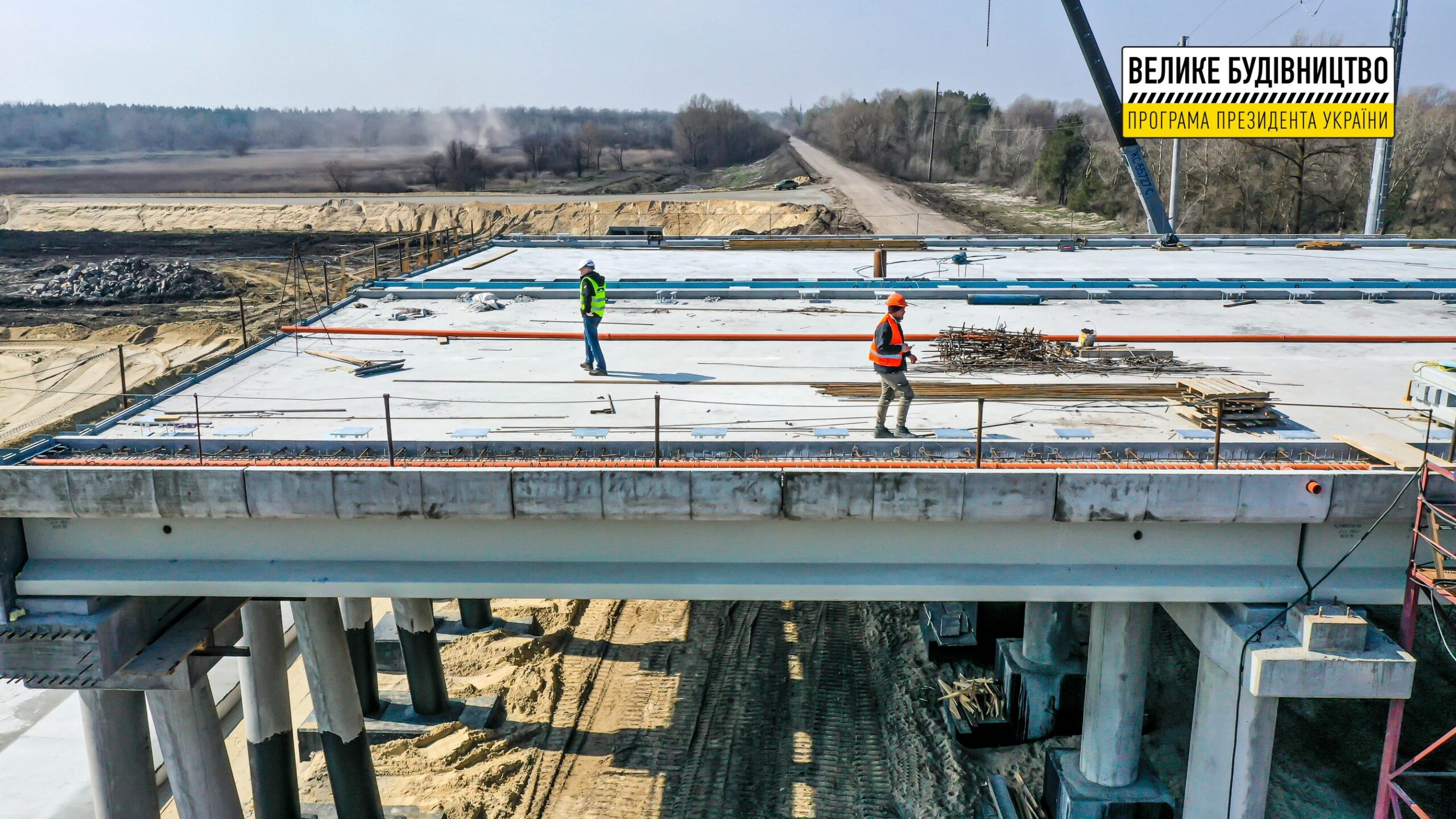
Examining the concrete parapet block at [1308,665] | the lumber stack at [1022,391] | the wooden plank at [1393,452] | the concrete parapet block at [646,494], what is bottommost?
the concrete parapet block at [1308,665]

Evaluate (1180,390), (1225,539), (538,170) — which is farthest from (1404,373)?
(538,170)

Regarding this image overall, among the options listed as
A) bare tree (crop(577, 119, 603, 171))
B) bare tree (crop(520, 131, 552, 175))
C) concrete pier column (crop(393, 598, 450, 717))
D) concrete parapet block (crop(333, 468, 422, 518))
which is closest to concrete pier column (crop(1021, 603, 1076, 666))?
concrete pier column (crop(393, 598, 450, 717))

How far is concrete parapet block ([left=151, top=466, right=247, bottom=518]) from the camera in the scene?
11438 mm

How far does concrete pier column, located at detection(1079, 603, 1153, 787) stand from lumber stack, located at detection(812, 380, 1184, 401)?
10.1 feet

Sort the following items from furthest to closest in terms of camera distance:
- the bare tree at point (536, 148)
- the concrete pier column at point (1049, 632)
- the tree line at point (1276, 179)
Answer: the bare tree at point (536, 148)
the tree line at point (1276, 179)
the concrete pier column at point (1049, 632)

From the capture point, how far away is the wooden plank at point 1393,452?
11180mm

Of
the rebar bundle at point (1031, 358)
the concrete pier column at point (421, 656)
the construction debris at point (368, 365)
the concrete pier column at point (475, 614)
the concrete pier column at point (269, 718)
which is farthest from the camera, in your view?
the concrete pier column at point (475, 614)

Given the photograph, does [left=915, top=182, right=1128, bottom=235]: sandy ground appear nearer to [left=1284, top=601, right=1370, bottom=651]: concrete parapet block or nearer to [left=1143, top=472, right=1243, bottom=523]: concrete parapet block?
[left=1143, top=472, right=1243, bottom=523]: concrete parapet block

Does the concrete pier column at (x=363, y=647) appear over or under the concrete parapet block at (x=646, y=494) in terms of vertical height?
under

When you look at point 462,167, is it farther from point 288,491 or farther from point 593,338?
point 288,491

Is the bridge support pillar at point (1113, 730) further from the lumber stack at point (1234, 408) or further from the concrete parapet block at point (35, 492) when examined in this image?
the concrete parapet block at point (35, 492)

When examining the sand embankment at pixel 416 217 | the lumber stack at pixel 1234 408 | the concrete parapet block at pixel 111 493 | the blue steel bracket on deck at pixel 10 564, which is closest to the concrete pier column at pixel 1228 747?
the lumber stack at pixel 1234 408

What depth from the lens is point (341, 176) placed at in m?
95.2

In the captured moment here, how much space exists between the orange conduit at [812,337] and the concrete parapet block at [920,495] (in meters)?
8.00
